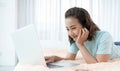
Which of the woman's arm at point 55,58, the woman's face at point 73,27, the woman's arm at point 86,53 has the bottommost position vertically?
the woman's arm at point 55,58

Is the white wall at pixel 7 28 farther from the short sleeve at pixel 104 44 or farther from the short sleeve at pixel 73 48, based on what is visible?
the short sleeve at pixel 104 44

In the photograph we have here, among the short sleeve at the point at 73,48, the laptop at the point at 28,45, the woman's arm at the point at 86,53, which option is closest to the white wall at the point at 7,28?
the short sleeve at the point at 73,48

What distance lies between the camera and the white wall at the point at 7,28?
13.3 feet

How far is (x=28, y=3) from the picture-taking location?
4.24 m

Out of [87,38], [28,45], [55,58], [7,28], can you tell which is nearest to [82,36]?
[87,38]

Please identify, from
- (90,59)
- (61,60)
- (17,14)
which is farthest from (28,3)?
(90,59)

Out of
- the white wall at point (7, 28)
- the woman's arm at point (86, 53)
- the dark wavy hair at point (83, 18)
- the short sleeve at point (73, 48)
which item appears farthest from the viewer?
the white wall at point (7, 28)

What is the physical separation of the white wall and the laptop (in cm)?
262

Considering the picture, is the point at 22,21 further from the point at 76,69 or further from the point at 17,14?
the point at 76,69

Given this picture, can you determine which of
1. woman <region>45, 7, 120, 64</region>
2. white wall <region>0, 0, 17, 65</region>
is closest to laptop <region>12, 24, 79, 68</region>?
woman <region>45, 7, 120, 64</region>

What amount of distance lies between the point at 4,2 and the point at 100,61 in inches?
108

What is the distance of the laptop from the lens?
1.47 meters

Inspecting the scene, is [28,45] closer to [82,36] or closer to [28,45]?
[28,45]

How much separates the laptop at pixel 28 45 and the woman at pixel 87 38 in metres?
0.27
